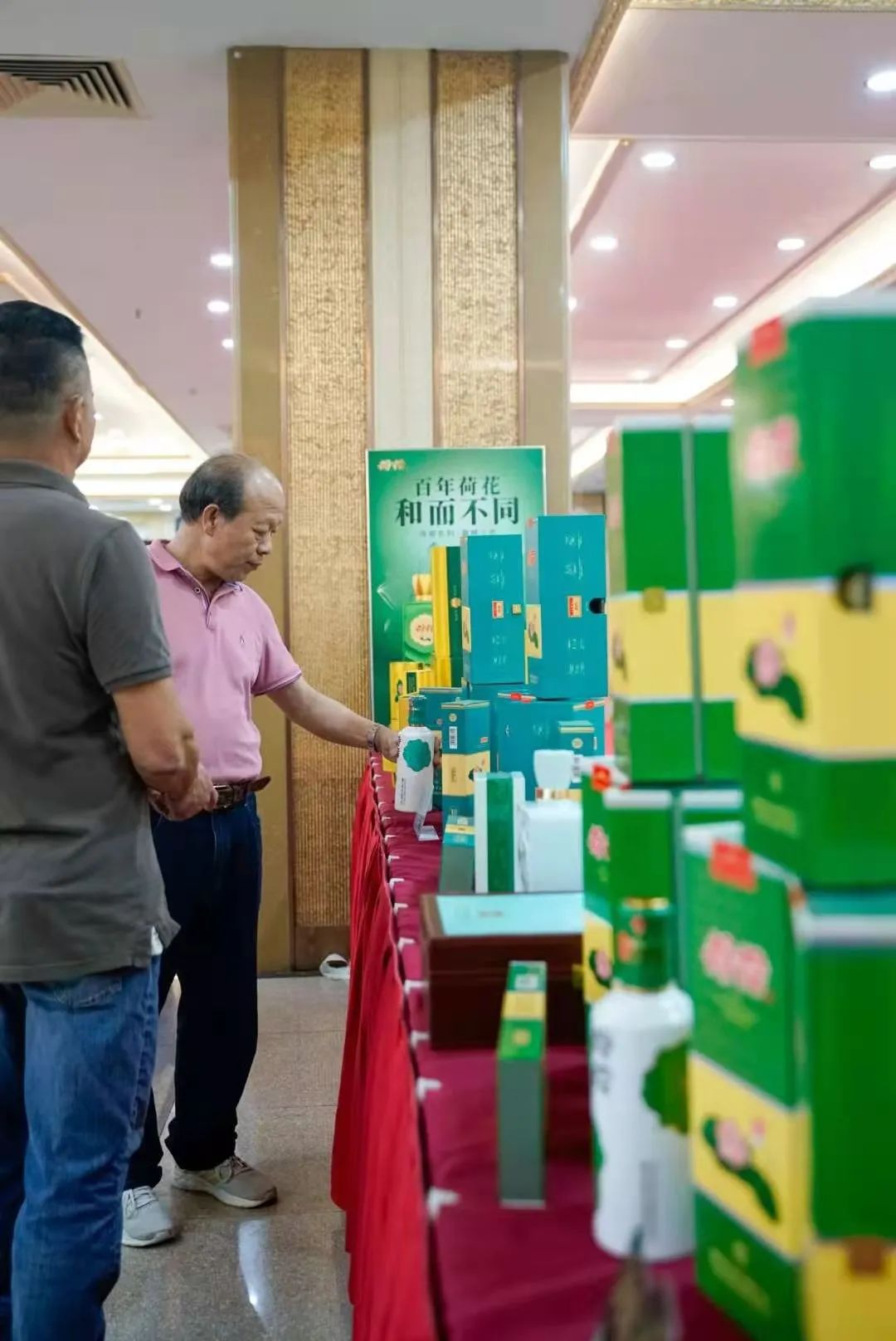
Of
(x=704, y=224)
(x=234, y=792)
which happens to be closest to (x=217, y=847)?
(x=234, y=792)

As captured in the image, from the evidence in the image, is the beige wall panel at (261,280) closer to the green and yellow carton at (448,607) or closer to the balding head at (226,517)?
the green and yellow carton at (448,607)

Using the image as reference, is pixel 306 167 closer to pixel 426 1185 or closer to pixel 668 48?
pixel 668 48

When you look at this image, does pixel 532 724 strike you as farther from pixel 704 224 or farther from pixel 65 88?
pixel 704 224

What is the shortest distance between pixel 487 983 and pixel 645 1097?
0.43 meters

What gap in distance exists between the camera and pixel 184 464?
16.7 metres

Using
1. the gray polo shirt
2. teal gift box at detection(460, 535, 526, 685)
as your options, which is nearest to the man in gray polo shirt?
Answer: the gray polo shirt

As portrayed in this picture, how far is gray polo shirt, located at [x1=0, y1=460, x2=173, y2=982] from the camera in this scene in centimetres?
145

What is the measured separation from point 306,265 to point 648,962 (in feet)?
12.0

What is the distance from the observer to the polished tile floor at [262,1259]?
6.77 feet

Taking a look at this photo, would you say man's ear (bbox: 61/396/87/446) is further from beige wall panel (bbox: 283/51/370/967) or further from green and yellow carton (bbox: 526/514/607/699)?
beige wall panel (bbox: 283/51/370/967)

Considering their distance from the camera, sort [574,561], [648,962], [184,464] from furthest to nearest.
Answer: [184,464], [574,561], [648,962]

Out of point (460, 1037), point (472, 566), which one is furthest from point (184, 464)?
point (460, 1037)

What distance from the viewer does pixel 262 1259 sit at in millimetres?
2273

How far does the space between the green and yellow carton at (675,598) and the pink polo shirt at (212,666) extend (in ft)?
5.21
